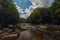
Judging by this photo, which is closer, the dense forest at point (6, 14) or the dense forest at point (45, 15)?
the dense forest at point (6, 14)

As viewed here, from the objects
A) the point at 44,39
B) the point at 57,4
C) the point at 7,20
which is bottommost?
the point at 44,39

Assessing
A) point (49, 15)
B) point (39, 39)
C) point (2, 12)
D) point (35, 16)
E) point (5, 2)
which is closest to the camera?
point (39, 39)

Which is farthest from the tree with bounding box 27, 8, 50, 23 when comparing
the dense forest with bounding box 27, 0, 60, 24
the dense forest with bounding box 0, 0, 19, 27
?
the dense forest with bounding box 0, 0, 19, 27

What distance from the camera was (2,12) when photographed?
154 feet

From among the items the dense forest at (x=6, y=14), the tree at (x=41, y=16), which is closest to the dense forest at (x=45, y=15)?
the tree at (x=41, y=16)

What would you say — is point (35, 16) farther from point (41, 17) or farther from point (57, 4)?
point (57, 4)

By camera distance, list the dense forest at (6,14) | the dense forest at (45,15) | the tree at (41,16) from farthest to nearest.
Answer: the tree at (41,16), the dense forest at (45,15), the dense forest at (6,14)

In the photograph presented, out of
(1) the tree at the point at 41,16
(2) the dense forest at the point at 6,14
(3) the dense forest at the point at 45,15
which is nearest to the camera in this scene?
(2) the dense forest at the point at 6,14

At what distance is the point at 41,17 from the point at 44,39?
3679 centimetres

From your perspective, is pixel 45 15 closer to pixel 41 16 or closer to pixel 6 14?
pixel 41 16

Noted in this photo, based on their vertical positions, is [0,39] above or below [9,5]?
below

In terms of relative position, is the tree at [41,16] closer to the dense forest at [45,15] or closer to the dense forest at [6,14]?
the dense forest at [45,15]

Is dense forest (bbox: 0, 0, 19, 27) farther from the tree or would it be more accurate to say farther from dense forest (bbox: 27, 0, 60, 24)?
dense forest (bbox: 27, 0, 60, 24)

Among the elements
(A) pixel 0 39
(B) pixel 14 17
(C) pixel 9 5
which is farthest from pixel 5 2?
(A) pixel 0 39
